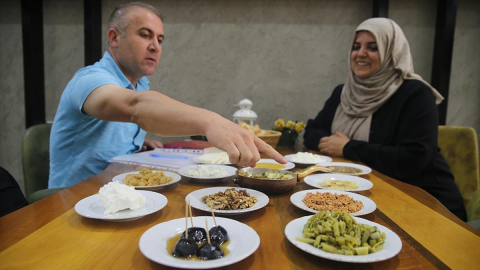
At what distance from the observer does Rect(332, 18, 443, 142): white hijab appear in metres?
2.31

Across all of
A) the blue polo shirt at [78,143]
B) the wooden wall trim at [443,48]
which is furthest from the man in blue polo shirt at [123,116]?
the wooden wall trim at [443,48]

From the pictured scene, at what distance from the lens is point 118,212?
0.95m

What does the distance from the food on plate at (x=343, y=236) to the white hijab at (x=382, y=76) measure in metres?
1.63

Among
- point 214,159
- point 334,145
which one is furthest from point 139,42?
point 334,145

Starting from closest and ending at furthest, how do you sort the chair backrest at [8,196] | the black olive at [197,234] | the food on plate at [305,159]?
the black olive at [197,234] → the chair backrest at [8,196] → the food on plate at [305,159]

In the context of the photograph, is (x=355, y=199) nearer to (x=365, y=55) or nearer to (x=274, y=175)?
(x=274, y=175)

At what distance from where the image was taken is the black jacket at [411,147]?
79.4 inches

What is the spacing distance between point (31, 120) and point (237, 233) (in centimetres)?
360

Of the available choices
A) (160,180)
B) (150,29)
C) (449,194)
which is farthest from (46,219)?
(449,194)

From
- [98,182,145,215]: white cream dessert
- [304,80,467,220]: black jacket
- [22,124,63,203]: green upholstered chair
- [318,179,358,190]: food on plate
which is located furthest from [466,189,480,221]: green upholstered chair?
[22,124,63,203]: green upholstered chair

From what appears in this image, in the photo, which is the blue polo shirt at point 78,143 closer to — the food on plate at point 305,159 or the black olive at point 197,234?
the food on plate at point 305,159

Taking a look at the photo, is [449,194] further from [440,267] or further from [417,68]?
[417,68]

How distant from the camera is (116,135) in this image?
196 cm

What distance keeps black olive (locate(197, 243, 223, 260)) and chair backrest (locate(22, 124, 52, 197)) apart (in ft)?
6.21
